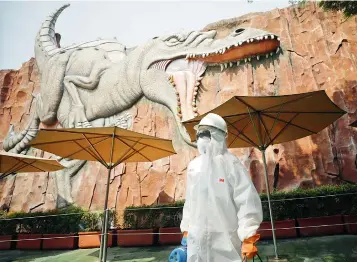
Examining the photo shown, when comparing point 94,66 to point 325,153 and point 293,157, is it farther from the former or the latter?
point 325,153

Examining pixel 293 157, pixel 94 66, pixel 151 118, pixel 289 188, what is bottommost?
pixel 289 188

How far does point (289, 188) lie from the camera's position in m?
6.61

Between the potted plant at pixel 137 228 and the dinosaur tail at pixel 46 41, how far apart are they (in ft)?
25.7

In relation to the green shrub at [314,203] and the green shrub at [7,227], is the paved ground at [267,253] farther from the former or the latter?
the green shrub at [7,227]

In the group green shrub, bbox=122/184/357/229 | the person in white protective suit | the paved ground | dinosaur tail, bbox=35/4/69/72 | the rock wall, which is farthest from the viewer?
dinosaur tail, bbox=35/4/69/72

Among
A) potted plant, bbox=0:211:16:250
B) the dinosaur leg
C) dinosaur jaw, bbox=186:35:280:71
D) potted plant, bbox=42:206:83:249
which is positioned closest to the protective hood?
potted plant, bbox=42:206:83:249

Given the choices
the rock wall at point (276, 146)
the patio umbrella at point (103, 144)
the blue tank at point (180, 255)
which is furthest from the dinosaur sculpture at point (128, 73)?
the blue tank at point (180, 255)

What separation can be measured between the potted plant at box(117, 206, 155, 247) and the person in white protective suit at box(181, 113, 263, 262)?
11.9ft

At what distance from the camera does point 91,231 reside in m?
6.30

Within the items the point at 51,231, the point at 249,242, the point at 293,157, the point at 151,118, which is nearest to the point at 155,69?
the point at 151,118

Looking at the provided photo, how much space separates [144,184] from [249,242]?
19.8 ft

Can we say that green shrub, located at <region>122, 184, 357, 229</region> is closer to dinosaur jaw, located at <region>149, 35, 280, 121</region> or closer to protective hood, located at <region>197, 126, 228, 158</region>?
protective hood, located at <region>197, 126, 228, 158</region>

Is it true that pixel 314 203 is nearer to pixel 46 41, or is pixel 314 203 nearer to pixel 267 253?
pixel 267 253

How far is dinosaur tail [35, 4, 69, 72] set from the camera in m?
11.1
